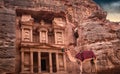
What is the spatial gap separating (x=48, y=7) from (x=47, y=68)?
9.69m

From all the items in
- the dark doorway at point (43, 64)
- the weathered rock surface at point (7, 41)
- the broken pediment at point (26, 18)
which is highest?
the broken pediment at point (26, 18)

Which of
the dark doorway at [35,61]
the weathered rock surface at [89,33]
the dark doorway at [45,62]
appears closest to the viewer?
the weathered rock surface at [89,33]

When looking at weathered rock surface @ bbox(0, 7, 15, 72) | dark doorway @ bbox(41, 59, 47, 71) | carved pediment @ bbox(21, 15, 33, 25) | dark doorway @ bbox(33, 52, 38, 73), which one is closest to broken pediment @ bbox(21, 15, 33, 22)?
carved pediment @ bbox(21, 15, 33, 25)

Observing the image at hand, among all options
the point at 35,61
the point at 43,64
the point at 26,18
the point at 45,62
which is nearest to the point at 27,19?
the point at 26,18

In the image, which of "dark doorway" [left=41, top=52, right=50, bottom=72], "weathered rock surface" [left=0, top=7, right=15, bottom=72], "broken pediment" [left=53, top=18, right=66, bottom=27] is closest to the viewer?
"weathered rock surface" [left=0, top=7, right=15, bottom=72]

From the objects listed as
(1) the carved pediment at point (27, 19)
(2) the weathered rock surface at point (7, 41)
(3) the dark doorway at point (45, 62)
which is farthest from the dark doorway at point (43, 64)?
(2) the weathered rock surface at point (7, 41)

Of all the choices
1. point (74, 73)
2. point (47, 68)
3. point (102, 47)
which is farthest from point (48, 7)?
point (102, 47)

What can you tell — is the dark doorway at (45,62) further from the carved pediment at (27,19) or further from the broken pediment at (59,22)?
the broken pediment at (59,22)

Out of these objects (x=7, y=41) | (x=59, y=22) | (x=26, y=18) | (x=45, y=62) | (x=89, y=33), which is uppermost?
(x=26, y=18)

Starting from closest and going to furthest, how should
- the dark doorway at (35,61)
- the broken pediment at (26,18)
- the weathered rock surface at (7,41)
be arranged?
the weathered rock surface at (7,41) < the dark doorway at (35,61) < the broken pediment at (26,18)

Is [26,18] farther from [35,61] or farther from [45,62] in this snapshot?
[45,62]

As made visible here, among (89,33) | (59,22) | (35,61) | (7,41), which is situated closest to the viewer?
(89,33)

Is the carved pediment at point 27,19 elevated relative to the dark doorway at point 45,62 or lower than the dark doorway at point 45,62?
elevated

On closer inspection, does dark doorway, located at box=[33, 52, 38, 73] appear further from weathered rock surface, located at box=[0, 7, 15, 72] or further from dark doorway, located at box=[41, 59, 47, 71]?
weathered rock surface, located at box=[0, 7, 15, 72]
